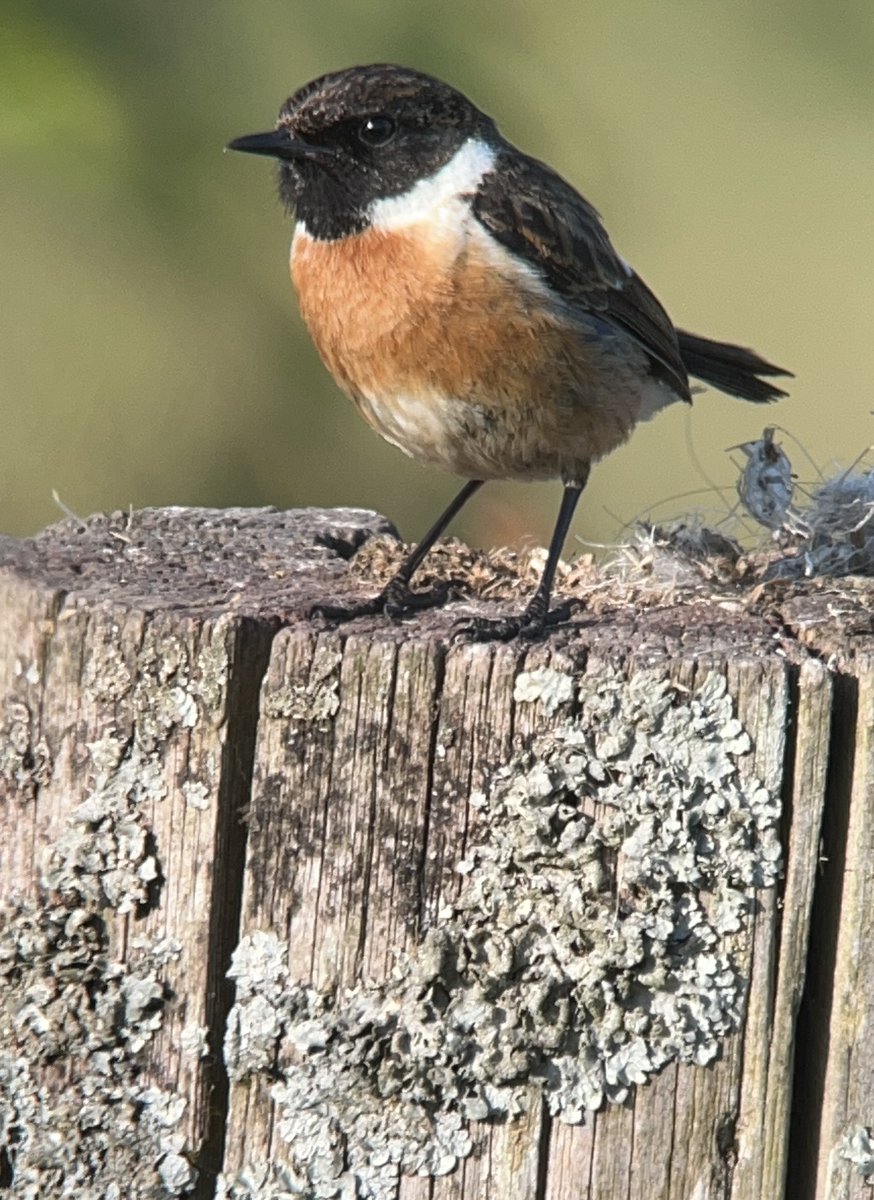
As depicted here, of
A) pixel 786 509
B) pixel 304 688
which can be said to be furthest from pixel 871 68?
pixel 304 688

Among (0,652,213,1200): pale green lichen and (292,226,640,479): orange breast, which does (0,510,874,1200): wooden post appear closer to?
(0,652,213,1200): pale green lichen

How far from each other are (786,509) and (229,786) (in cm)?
178

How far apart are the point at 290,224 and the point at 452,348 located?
0.68 m

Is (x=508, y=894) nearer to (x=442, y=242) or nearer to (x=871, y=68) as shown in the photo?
(x=442, y=242)

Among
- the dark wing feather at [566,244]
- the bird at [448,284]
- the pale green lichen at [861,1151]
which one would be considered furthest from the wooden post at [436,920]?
the dark wing feather at [566,244]

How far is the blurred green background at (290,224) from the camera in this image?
3.33 m

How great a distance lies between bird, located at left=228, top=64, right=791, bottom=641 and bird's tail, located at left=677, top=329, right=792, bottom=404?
753 millimetres

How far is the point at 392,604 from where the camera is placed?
3.16 m

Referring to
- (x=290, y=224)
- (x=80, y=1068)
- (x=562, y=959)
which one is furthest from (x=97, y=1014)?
(x=290, y=224)

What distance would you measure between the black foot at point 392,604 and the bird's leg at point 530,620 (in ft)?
0.42

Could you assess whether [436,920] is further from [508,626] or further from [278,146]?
[278,146]

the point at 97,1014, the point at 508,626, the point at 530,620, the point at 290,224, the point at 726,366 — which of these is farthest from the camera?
the point at 726,366

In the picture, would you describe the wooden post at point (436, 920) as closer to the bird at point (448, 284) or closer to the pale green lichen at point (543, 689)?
the pale green lichen at point (543, 689)

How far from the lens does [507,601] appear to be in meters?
3.49
